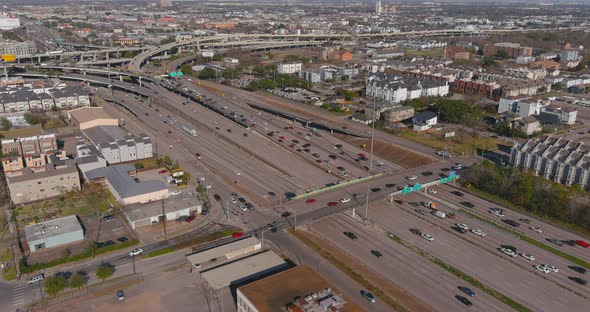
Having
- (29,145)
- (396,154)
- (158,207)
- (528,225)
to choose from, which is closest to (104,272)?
(158,207)

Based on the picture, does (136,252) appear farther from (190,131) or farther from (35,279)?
(190,131)

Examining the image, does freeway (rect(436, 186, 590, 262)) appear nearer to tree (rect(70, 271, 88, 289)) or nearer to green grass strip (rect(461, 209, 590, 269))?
green grass strip (rect(461, 209, 590, 269))

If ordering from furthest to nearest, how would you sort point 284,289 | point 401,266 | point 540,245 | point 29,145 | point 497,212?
point 29,145 < point 497,212 < point 540,245 < point 401,266 < point 284,289

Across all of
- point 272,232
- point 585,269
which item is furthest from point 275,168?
point 585,269

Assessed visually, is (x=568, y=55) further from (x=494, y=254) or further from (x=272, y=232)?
(x=272, y=232)

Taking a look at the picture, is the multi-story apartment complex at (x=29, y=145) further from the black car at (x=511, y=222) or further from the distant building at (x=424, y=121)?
the black car at (x=511, y=222)

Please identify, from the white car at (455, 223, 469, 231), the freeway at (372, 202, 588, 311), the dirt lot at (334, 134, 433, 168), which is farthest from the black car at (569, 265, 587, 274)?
the dirt lot at (334, 134, 433, 168)
